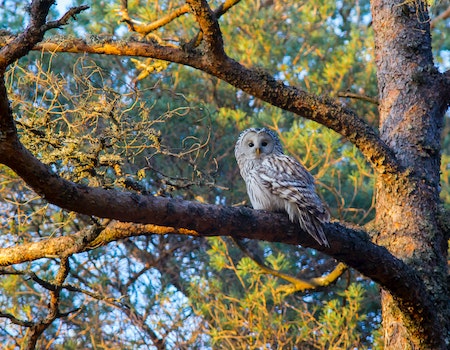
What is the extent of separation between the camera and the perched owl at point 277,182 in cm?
390

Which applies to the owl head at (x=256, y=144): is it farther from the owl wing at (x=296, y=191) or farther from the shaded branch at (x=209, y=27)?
the shaded branch at (x=209, y=27)

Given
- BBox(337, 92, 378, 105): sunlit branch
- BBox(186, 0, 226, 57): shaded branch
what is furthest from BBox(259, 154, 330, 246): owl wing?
BBox(186, 0, 226, 57): shaded branch

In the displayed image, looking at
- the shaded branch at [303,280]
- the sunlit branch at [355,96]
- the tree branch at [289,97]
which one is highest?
the sunlit branch at [355,96]

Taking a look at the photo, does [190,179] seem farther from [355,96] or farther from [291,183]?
[355,96]

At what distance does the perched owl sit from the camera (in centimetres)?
390

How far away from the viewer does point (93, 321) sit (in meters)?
7.50

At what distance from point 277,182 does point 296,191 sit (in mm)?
226

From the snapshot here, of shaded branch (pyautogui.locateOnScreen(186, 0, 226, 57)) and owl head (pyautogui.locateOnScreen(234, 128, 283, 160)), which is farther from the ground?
owl head (pyautogui.locateOnScreen(234, 128, 283, 160))

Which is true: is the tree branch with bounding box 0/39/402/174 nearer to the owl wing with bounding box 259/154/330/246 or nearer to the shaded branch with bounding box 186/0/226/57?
the shaded branch with bounding box 186/0/226/57

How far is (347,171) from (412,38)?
405cm

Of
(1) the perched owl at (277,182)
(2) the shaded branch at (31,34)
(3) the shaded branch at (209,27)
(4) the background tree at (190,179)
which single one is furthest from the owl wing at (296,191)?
(2) the shaded branch at (31,34)

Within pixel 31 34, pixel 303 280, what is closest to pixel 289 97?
pixel 303 280

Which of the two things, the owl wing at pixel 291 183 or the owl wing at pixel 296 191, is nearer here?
the owl wing at pixel 296 191

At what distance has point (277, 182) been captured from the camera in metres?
4.52
